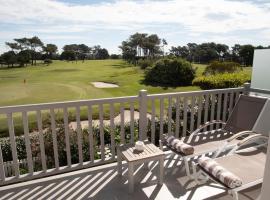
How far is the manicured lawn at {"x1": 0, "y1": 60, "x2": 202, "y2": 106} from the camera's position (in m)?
22.7

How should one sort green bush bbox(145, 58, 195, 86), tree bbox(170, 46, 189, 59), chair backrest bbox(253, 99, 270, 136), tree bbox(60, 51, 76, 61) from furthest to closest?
1. tree bbox(60, 51, 76, 61)
2. tree bbox(170, 46, 189, 59)
3. green bush bbox(145, 58, 195, 86)
4. chair backrest bbox(253, 99, 270, 136)

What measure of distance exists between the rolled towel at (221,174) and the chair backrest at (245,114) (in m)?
1.42

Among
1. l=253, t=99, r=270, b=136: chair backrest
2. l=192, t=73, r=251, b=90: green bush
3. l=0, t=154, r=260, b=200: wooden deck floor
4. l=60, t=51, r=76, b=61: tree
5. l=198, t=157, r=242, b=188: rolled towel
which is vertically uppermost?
l=60, t=51, r=76, b=61: tree

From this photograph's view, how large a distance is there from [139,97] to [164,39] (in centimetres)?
4208

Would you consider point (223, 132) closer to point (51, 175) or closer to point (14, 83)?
point (51, 175)

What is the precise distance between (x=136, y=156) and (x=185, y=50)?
32.8 meters

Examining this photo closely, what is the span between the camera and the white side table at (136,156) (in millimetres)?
2582

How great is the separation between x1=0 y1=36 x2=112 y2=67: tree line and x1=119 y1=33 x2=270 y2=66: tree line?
8212 mm

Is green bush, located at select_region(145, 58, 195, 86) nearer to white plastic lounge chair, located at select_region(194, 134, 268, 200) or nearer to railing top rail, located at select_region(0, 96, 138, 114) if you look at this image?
railing top rail, located at select_region(0, 96, 138, 114)

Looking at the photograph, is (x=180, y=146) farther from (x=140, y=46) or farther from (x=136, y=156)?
(x=140, y=46)

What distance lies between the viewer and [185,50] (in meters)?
33.5

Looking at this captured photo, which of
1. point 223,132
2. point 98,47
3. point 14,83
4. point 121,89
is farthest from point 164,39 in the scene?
point 223,132

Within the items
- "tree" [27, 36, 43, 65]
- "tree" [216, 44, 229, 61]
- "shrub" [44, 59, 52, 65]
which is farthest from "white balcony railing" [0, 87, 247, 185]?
"shrub" [44, 59, 52, 65]

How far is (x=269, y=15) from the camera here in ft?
18.4
